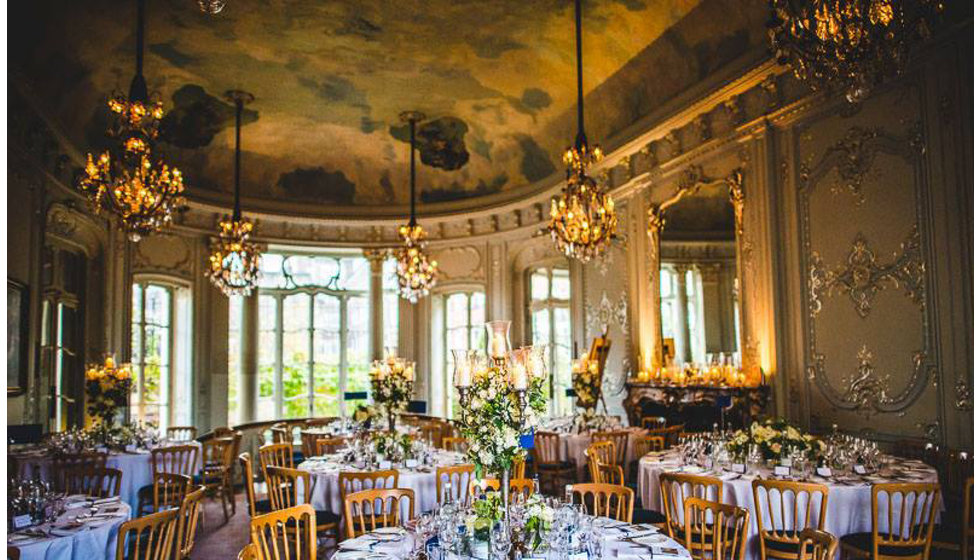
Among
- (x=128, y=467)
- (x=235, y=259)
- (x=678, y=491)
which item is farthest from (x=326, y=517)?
(x=235, y=259)

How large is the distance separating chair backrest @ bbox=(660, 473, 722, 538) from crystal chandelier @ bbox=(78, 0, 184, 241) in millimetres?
4355

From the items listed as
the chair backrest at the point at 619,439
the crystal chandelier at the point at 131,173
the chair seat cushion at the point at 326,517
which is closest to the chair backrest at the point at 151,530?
the chair seat cushion at the point at 326,517

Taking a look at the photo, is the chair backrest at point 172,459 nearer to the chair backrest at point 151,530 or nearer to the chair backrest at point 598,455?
the chair backrest at point 151,530

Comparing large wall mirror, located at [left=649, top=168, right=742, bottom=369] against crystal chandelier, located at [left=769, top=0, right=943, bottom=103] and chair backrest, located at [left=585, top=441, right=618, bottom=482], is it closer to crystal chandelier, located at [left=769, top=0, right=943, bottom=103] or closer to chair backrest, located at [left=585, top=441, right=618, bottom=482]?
chair backrest, located at [left=585, top=441, right=618, bottom=482]

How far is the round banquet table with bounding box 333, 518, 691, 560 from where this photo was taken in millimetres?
3564

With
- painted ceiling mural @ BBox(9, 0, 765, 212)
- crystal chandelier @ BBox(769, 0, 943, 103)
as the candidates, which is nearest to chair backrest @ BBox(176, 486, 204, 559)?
crystal chandelier @ BBox(769, 0, 943, 103)

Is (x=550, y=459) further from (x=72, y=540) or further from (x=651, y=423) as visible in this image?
(x=72, y=540)

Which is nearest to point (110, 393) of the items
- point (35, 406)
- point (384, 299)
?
point (35, 406)

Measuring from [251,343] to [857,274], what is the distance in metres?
9.99

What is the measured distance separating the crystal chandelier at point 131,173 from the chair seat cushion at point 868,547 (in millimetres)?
5558

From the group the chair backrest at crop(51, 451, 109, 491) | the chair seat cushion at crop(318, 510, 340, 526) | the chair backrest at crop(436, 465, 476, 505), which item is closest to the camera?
the chair backrest at crop(436, 465, 476, 505)

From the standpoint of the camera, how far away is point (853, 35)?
3.91m

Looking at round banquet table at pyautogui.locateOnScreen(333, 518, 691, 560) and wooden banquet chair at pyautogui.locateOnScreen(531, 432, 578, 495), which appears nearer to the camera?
round banquet table at pyautogui.locateOnScreen(333, 518, 691, 560)

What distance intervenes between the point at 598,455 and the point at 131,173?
4582 mm
